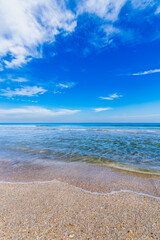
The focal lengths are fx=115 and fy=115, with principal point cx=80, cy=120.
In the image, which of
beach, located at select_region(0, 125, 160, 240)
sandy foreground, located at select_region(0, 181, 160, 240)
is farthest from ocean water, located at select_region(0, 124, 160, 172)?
sandy foreground, located at select_region(0, 181, 160, 240)

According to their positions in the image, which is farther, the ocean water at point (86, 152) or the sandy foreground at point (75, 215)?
the ocean water at point (86, 152)

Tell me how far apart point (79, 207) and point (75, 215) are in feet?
0.94

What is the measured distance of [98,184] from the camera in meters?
4.17

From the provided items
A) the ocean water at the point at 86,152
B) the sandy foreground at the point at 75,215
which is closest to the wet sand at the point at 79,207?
the sandy foreground at the point at 75,215

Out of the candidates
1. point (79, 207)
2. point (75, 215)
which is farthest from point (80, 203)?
point (75, 215)

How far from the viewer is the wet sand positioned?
2.25m

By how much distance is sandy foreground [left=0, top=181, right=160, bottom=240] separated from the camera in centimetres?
222

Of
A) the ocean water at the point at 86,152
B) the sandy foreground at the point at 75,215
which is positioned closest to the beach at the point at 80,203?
the sandy foreground at the point at 75,215

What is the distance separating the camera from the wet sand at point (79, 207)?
2.25 m

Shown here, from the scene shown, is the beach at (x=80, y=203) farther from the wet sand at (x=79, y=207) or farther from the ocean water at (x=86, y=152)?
the ocean water at (x=86, y=152)

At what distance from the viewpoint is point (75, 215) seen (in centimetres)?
266

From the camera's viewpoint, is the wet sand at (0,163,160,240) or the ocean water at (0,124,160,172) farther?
the ocean water at (0,124,160,172)

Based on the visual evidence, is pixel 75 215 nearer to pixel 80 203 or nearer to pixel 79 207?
pixel 79 207

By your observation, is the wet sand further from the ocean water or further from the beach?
the ocean water
